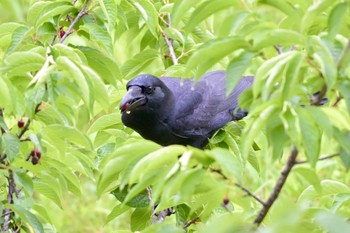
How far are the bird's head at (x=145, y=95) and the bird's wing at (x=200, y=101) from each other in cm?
12

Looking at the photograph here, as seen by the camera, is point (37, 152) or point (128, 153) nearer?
point (128, 153)

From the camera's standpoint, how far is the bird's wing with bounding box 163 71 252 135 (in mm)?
4496

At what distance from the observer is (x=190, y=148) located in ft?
7.35

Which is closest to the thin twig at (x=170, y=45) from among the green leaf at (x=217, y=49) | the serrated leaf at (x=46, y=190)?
the serrated leaf at (x=46, y=190)

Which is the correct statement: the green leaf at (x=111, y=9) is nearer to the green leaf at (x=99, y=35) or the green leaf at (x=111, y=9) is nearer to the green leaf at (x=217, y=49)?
the green leaf at (x=99, y=35)

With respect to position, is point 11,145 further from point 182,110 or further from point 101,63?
point 182,110

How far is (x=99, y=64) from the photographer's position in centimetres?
342

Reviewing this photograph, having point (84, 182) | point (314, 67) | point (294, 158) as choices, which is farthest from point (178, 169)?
point (84, 182)

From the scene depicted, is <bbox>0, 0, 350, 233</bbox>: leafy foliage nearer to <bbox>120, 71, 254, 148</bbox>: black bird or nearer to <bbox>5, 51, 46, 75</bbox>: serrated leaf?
<bbox>5, 51, 46, 75</bbox>: serrated leaf

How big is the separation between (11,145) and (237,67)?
844 millimetres

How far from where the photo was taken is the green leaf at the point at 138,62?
13.6 ft

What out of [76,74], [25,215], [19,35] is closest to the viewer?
[76,74]

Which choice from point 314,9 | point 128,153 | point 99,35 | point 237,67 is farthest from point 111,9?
point 314,9

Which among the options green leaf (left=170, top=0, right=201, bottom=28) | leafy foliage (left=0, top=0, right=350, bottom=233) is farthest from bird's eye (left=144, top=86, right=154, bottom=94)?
green leaf (left=170, top=0, right=201, bottom=28)
